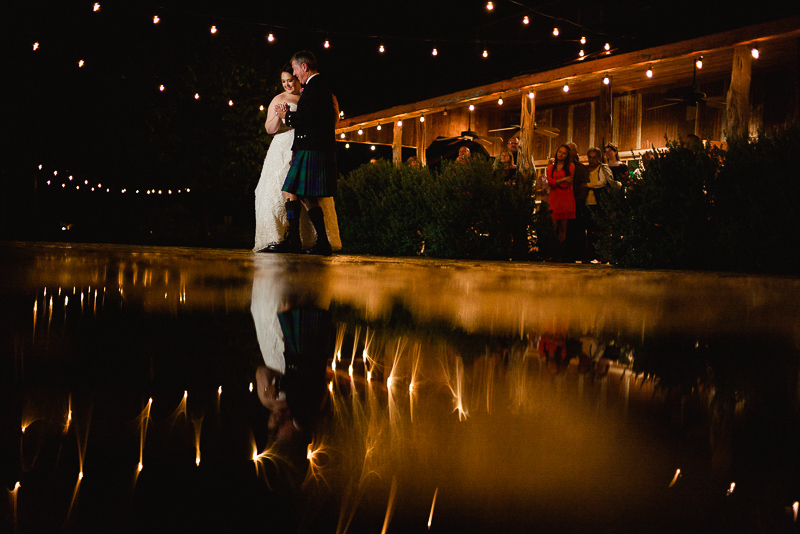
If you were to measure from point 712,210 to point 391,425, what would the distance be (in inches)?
245

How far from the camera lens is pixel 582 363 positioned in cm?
152

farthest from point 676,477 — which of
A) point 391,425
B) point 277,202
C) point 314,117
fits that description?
point 277,202

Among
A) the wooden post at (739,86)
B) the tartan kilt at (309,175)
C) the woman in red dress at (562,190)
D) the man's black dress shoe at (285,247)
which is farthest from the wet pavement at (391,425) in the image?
the wooden post at (739,86)

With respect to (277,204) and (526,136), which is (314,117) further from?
(526,136)

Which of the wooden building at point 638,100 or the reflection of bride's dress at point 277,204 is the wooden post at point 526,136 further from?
the reflection of bride's dress at point 277,204

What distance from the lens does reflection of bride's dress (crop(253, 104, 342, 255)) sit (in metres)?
8.19

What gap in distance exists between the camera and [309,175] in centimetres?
709

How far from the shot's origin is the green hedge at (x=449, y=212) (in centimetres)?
858

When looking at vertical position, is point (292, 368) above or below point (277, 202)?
below

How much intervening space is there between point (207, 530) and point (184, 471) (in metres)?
0.14

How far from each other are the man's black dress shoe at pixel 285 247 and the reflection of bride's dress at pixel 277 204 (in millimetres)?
75

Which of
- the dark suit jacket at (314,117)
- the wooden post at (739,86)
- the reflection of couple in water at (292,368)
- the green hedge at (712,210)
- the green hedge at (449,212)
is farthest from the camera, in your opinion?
the wooden post at (739,86)

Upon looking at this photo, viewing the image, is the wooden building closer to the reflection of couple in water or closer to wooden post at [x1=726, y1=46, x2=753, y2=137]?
wooden post at [x1=726, y1=46, x2=753, y2=137]

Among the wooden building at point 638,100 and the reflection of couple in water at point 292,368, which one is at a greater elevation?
the wooden building at point 638,100
